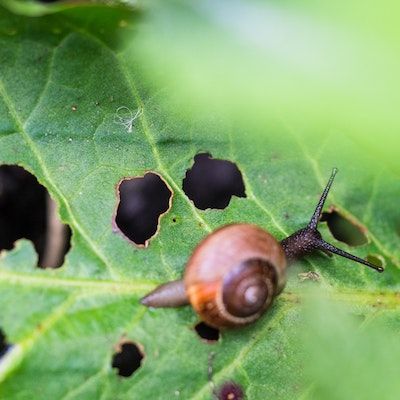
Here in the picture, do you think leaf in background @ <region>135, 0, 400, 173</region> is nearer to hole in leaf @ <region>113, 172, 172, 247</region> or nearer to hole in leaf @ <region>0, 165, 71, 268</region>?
hole in leaf @ <region>113, 172, 172, 247</region>

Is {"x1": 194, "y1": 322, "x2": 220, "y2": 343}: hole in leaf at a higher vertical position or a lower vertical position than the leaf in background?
lower

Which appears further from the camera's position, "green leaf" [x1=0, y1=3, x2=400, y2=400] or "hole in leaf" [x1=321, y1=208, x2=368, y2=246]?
"hole in leaf" [x1=321, y1=208, x2=368, y2=246]

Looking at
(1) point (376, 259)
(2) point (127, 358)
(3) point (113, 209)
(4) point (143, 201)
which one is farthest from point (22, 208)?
(1) point (376, 259)

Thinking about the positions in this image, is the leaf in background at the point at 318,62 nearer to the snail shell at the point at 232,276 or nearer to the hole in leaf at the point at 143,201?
the snail shell at the point at 232,276

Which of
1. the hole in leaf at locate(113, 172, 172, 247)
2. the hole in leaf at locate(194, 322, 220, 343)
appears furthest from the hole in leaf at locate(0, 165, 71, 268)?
the hole in leaf at locate(194, 322, 220, 343)

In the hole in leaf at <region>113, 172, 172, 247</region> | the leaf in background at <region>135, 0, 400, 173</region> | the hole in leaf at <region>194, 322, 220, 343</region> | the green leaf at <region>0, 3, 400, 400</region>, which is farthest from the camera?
the hole in leaf at <region>113, 172, 172, 247</region>

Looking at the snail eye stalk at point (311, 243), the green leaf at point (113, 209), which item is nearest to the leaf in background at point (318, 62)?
the green leaf at point (113, 209)
